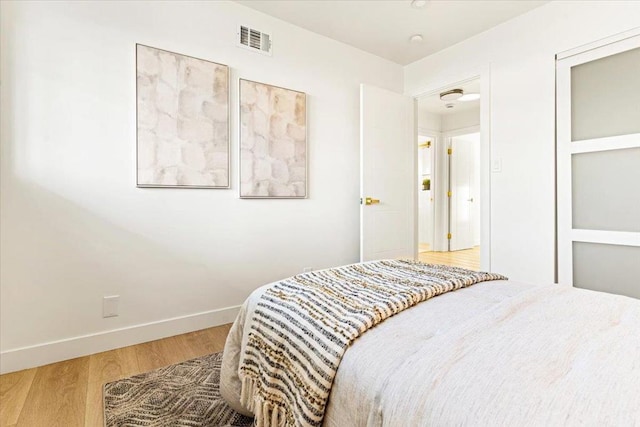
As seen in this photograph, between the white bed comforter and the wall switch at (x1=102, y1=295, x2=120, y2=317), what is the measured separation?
1892mm

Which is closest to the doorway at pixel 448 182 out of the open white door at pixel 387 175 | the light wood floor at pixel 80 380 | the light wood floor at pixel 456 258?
the light wood floor at pixel 456 258

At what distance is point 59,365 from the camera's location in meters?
1.90

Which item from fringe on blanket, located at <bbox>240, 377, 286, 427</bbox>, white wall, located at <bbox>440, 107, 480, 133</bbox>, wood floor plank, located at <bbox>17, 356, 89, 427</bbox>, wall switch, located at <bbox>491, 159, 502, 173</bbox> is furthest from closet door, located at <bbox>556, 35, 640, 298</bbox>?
wood floor plank, located at <bbox>17, 356, 89, 427</bbox>

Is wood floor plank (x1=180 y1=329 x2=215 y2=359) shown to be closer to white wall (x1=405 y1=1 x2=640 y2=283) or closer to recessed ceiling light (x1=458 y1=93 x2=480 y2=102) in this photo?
white wall (x1=405 y1=1 x2=640 y2=283)

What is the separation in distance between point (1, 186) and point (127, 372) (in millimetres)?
1241

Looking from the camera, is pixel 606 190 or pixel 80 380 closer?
pixel 80 380

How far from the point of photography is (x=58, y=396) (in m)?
1.59

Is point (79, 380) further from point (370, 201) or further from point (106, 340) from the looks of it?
point (370, 201)

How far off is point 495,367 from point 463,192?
613 cm

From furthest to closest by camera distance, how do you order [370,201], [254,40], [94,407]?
[370,201]
[254,40]
[94,407]

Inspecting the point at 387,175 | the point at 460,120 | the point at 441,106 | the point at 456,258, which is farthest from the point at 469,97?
the point at 456,258

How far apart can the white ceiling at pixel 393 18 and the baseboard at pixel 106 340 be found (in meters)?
2.35

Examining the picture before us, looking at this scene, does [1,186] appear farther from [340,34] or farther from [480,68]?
[480,68]

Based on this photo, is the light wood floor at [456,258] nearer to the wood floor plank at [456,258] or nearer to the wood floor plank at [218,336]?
the wood floor plank at [456,258]
